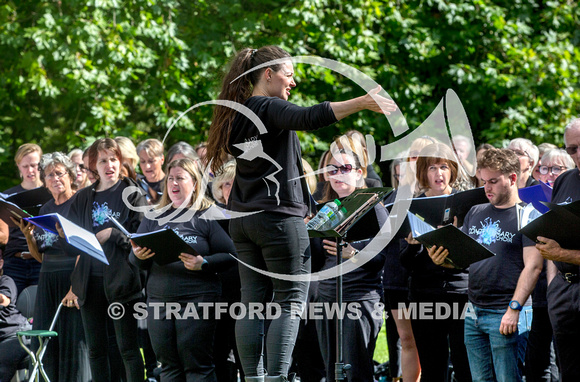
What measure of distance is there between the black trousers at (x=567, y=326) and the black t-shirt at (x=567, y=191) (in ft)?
0.32

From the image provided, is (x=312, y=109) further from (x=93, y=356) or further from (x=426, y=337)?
(x=93, y=356)

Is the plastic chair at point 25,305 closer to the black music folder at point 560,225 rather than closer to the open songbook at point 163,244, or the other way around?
the open songbook at point 163,244

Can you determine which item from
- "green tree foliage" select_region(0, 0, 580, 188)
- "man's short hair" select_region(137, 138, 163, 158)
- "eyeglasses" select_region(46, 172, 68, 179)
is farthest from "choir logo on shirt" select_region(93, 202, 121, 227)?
"green tree foliage" select_region(0, 0, 580, 188)

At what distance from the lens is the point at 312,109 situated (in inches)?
141

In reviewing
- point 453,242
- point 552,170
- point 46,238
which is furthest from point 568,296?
point 46,238

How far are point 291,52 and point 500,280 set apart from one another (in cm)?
753

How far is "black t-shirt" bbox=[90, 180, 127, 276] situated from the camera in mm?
5988

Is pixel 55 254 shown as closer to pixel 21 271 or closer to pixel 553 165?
pixel 21 271

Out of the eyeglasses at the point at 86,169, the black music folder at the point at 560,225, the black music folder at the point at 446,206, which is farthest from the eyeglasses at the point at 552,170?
the eyeglasses at the point at 86,169

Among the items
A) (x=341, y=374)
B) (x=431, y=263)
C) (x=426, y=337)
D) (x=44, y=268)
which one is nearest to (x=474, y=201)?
(x=431, y=263)

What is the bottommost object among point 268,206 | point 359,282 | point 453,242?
point 359,282

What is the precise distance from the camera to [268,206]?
3.88 metres

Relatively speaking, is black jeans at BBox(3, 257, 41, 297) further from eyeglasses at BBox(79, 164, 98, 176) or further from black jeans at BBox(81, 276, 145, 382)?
black jeans at BBox(81, 276, 145, 382)

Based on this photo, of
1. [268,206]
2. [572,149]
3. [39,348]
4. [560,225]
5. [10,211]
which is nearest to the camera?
[268,206]
